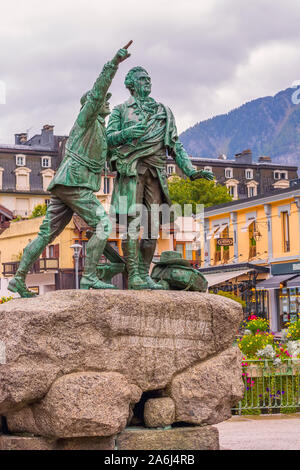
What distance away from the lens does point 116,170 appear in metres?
9.06

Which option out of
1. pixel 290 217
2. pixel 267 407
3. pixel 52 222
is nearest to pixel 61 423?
pixel 52 222

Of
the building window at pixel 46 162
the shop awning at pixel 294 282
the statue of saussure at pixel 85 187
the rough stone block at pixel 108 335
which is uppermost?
the building window at pixel 46 162

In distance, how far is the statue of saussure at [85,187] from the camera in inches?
328

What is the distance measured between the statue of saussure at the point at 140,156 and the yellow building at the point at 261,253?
29825mm

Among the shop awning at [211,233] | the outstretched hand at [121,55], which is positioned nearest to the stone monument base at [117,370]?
the outstretched hand at [121,55]

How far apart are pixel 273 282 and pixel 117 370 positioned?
110ft

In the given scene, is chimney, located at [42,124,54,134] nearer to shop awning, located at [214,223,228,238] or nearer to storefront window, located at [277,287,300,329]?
shop awning, located at [214,223,228,238]

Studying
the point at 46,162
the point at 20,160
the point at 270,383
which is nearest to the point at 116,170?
the point at 270,383

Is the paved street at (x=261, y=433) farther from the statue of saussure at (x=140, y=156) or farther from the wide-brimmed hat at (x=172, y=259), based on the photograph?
the statue of saussure at (x=140, y=156)

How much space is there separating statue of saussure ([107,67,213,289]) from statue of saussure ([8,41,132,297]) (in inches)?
14.5

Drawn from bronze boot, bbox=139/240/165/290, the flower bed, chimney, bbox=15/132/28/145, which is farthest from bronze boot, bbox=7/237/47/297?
chimney, bbox=15/132/28/145

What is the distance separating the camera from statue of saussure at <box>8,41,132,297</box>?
834 centimetres

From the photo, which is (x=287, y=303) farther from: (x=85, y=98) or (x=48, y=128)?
(x=48, y=128)

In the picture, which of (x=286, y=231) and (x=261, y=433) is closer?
(x=261, y=433)
